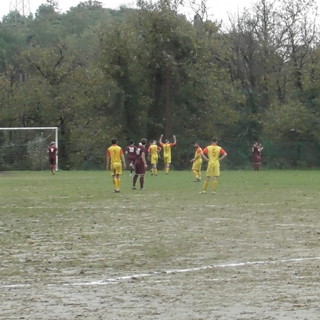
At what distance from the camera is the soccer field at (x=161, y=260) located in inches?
364

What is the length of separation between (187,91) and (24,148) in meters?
12.6

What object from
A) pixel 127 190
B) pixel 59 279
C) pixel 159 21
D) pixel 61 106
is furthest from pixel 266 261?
pixel 61 106

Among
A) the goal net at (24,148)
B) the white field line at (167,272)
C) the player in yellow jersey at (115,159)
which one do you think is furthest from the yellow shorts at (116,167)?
the goal net at (24,148)

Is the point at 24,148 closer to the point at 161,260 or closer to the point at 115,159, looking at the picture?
the point at 115,159

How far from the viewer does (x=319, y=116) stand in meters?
65.5

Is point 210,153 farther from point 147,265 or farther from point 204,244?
point 147,265

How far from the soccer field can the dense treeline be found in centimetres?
4018

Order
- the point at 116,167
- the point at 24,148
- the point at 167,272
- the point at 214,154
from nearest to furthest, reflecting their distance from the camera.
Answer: the point at 167,272, the point at 214,154, the point at 116,167, the point at 24,148

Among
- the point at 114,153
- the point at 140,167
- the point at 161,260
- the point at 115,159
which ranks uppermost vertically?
the point at 114,153

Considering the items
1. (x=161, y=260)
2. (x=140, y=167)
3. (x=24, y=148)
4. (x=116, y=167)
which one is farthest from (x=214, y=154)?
(x=24, y=148)

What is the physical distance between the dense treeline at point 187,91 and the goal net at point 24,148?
4.54 m

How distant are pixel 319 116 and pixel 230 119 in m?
6.49

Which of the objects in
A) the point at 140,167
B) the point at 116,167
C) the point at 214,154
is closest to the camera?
the point at 214,154

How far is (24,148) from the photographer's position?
61.2m
